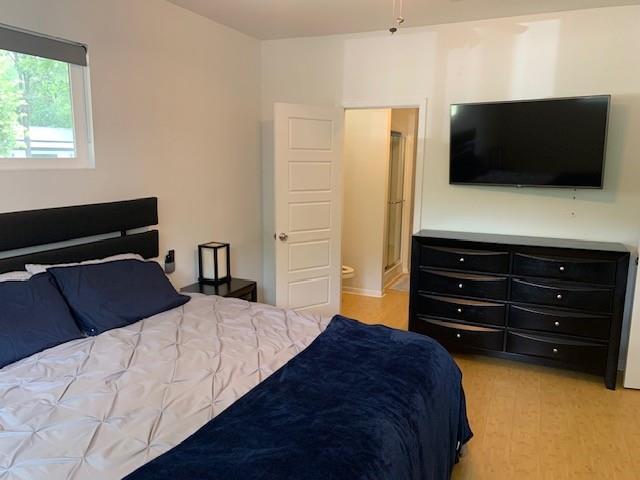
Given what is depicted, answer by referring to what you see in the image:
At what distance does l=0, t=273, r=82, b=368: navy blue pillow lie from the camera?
199 centimetres

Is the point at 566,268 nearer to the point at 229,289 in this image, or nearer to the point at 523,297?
the point at 523,297

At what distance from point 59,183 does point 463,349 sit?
119 inches

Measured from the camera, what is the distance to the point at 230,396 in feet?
5.72

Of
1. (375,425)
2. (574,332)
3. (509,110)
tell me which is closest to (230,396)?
(375,425)

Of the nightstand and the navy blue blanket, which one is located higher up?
the navy blue blanket

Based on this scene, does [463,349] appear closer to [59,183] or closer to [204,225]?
[204,225]

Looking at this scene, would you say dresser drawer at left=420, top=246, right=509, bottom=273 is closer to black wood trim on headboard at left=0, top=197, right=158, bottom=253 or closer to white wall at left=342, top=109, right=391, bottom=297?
white wall at left=342, top=109, right=391, bottom=297

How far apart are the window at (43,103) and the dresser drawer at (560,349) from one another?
3.17 meters

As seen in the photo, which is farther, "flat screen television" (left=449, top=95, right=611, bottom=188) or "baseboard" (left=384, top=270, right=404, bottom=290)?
"baseboard" (left=384, top=270, right=404, bottom=290)

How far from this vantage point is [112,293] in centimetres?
248

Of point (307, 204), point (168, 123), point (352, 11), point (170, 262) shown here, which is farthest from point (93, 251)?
point (352, 11)

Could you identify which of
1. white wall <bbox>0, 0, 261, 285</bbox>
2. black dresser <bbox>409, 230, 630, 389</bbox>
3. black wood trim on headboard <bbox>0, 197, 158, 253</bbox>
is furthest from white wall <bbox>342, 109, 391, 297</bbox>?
black wood trim on headboard <bbox>0, 197, 158, 253</bbox>

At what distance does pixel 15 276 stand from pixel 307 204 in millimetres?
2381

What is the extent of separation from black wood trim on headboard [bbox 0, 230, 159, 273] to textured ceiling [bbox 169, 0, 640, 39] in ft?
5.66
